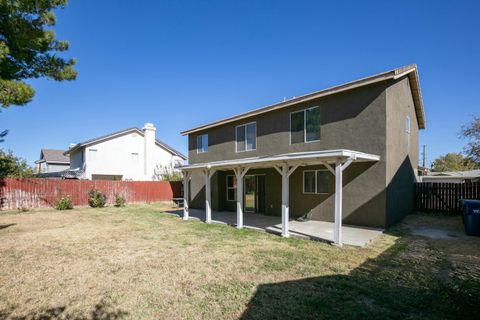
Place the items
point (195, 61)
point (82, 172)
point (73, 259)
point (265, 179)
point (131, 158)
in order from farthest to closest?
point (131, 158) → point (82, 172) → point (195, 61) → point (265, 179) → point (73, 259)

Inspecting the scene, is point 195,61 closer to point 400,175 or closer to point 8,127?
point 8,127

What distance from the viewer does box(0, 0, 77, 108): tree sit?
8.52 meters

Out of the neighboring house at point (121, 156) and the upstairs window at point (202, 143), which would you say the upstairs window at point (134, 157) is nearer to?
the neighboring house at point (121, 156)

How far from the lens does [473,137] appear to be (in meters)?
14.6

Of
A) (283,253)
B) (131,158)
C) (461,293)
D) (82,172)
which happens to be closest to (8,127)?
(82,172)

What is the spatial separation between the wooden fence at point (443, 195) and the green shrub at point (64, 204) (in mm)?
21336

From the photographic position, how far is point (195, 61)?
616 inches

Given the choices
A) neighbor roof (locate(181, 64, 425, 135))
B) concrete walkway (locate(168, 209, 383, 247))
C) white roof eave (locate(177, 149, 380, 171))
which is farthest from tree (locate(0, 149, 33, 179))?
white roof eave (locate(177, 149, 380, 171))

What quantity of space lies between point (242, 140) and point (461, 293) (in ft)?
36.9

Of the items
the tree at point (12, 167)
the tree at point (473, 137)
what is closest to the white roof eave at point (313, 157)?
the tree at point (473, 137)

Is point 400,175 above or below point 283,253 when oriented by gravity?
above

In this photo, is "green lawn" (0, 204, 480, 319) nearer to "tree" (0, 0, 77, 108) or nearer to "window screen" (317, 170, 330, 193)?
"window screen" (317, 170, 330, 193)

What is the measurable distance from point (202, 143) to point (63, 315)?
1375 cm

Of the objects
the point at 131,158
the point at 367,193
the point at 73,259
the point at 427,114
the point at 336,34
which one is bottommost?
the point at 73,259
